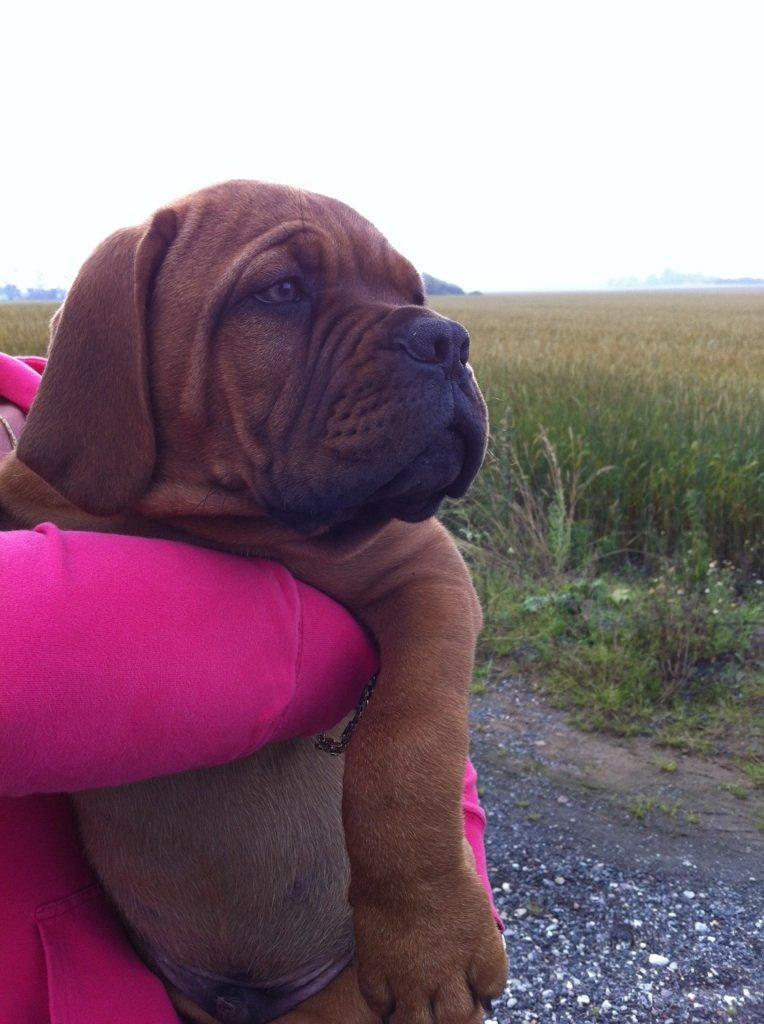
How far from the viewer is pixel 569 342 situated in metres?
13.5

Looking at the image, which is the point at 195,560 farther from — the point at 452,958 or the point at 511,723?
the point at 511,723

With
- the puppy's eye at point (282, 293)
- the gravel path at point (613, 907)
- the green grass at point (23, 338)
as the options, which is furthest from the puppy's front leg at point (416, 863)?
the green grass at point (23, 338)

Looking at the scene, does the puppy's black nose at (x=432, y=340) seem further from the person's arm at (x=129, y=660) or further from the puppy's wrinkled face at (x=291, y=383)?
the person's arm at (x=129, y=660)

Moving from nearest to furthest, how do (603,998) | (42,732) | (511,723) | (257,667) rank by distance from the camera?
(42,732) → (257,667) → (603,998) → (511,723)

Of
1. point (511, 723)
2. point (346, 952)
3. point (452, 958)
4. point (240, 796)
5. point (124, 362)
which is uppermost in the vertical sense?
point (124, 362)

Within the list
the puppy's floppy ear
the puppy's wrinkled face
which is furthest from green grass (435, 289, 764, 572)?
the puppy's floppy ear

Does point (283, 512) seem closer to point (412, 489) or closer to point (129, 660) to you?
point (412, 489)

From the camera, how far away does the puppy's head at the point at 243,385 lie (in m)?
1.90

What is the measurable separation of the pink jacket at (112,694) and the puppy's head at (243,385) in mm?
282

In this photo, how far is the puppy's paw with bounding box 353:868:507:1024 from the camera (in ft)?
5.37

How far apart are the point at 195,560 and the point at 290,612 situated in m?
0.18

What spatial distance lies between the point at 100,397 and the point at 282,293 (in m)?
0.45

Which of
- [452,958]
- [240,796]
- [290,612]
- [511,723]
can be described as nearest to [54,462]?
[290,612]

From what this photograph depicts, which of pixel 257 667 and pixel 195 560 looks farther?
pixel 195 560
